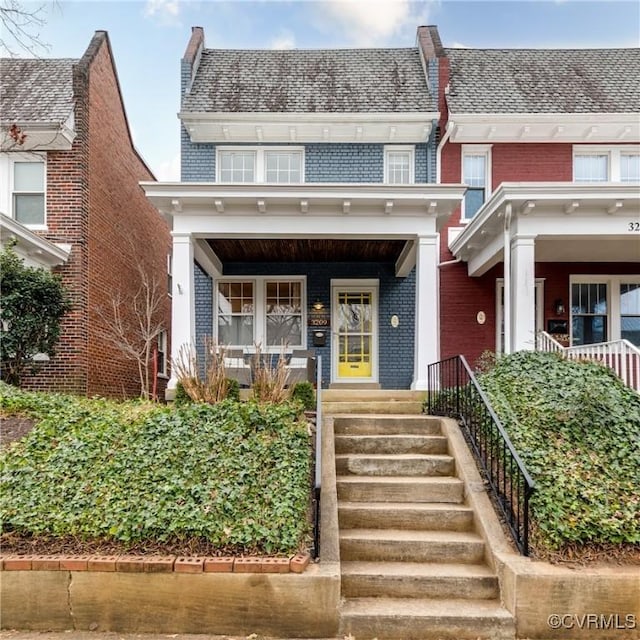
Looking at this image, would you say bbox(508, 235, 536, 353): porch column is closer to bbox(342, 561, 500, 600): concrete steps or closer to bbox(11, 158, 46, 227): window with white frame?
bbox(342, 561, 500, 600): concrete steps

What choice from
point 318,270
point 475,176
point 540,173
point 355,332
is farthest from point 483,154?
point 355,332

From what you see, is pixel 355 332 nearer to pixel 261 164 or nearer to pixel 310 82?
pixel 261 164

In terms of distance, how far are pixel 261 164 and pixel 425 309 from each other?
4.86 metres

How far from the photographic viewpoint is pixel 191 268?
24.1 ft

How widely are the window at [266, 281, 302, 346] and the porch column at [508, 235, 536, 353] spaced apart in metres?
4.35

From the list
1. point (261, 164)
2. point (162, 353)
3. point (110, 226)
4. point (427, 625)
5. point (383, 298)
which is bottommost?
point (427, 625)

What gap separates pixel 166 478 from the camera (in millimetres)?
4148

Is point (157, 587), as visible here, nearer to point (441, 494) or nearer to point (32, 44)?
point (441, 494)

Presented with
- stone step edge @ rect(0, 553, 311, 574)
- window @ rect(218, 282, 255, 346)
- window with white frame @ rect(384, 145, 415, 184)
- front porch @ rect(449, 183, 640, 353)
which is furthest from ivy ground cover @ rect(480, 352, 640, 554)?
window @ rect(218, 282, 255, 346)

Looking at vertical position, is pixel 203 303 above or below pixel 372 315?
above

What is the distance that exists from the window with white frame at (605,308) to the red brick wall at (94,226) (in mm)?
9320

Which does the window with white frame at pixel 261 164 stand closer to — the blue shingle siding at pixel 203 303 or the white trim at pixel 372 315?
the blue shingle siding at pixel 203 303

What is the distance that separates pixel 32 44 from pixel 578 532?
7237 mm

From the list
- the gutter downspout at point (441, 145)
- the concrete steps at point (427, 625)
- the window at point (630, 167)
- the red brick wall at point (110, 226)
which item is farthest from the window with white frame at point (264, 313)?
the window at point (630, 167)
